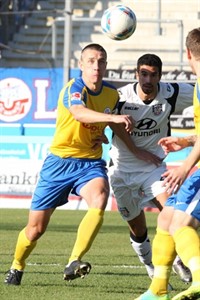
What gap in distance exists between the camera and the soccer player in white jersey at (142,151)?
9.80 m

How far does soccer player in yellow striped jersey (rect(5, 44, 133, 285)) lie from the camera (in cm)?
907

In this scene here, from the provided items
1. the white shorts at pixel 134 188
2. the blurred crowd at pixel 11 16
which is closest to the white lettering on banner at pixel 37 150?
the blurred crowd at pixel 11 16

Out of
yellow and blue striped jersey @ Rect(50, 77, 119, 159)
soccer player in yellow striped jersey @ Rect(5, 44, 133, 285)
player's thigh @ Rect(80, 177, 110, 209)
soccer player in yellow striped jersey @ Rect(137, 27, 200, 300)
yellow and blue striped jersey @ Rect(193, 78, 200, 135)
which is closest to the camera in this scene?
soccer player in yellow striped jersey @ Rect(137, 27, 200, 300)

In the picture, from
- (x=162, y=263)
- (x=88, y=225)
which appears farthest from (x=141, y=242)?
(x=162, y=263)

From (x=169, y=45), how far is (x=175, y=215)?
20.9 meters

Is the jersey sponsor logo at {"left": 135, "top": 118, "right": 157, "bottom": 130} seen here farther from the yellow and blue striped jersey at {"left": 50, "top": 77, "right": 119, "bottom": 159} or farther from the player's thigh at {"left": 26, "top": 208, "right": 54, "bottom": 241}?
the player's thigh at {"left": 26, "top": 208, "right": 54, "bottom": 241}

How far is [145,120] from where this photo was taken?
988 centimetres

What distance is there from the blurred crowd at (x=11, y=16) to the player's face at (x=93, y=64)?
1709 cm

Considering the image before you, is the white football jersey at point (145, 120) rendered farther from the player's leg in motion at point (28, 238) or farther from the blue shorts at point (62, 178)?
the player's leg in motion at point (28, 238)

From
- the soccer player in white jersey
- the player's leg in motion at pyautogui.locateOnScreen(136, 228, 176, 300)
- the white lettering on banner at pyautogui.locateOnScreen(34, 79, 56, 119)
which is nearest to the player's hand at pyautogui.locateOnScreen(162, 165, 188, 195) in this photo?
the player's leg in motion at pyautogui.locateOnScreen(136, 228, 176, 300)

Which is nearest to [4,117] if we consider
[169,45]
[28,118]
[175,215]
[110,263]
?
[28,118]

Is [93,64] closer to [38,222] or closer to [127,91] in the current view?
[127,91]

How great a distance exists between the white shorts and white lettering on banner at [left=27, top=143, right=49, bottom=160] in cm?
1002

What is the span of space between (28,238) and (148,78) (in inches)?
73.6
